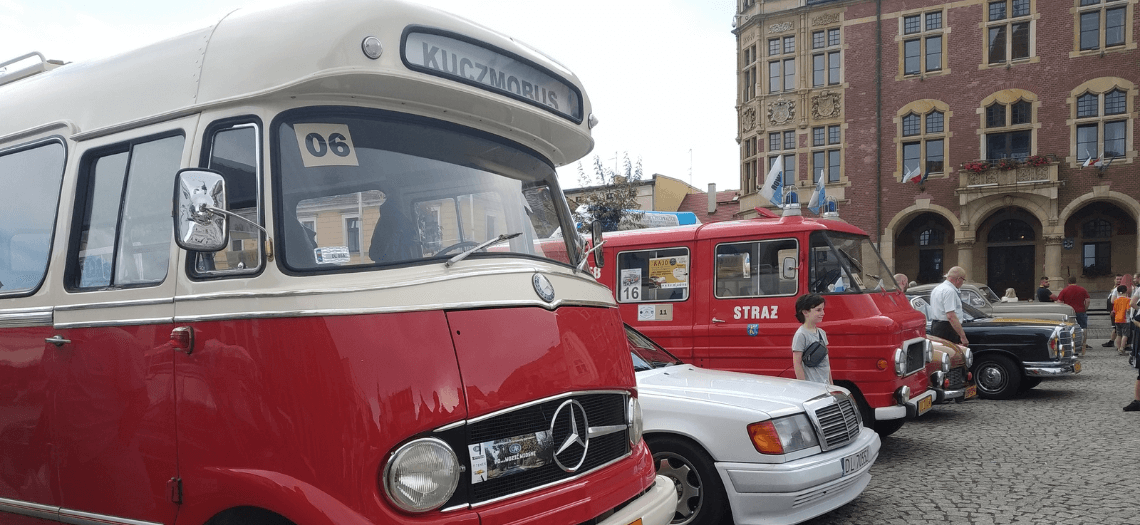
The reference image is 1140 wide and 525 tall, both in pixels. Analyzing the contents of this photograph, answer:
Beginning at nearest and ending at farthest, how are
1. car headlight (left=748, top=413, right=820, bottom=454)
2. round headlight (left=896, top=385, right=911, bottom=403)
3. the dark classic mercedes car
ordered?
car headlight (left=748, top=413, right=820, bottom=454) < round headlight (left=896, top=385, right=911, bottom=403) < the dark classic mercedes car

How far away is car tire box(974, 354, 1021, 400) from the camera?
40.8 feet

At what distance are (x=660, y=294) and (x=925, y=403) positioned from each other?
3.21m

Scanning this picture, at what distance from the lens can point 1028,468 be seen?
24.9 feet

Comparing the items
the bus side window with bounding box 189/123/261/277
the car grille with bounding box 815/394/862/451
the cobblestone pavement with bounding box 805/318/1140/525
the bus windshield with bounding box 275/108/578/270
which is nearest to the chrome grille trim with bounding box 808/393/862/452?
the car grille with bounding box 815/394/862/451

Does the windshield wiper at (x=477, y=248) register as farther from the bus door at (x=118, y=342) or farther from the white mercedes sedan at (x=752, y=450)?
the white mercedes sedan at (x=752, y=450)

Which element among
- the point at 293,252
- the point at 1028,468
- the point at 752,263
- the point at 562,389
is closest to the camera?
the point at 293,252

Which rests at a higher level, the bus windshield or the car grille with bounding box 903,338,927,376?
the bus windshield

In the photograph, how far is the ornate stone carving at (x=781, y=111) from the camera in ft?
117

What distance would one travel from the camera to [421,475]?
2.85 metres

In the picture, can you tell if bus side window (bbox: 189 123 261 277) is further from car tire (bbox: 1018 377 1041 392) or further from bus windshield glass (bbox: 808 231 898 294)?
car tire (bbox: 1018 377 1041 392)

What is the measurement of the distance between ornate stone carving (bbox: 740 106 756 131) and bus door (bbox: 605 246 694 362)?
2840 cm

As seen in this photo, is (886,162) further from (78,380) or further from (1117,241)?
(78,380)

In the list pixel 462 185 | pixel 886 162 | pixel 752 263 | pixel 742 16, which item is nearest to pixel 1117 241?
pixel 886 162

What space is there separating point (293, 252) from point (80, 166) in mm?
1404
